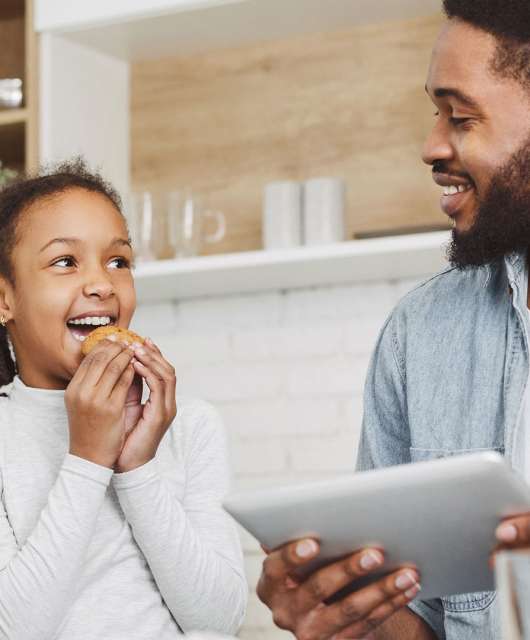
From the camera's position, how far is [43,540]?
146cm

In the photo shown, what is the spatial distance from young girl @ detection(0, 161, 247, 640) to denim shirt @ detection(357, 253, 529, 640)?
0.28 m

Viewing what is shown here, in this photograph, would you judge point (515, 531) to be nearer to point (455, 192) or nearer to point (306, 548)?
point (306, 548)

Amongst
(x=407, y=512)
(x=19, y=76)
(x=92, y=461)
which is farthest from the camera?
(x=19, y=76)

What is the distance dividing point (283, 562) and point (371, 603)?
0.10 m

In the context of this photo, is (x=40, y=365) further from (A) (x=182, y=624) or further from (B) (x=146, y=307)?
(B) (x=146, y=307)

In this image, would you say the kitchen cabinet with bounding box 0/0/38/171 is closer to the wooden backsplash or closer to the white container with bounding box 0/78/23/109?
the white container with bounding box 0/78/23/109

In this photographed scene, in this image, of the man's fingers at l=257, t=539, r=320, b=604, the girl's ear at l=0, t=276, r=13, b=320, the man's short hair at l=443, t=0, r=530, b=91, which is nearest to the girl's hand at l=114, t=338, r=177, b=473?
the girl's ear at l=0, t=276, r=13, b=320

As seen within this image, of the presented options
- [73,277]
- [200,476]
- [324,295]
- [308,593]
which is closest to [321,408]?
[324,295]

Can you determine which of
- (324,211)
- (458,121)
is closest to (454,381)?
(458,121)

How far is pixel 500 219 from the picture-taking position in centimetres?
154

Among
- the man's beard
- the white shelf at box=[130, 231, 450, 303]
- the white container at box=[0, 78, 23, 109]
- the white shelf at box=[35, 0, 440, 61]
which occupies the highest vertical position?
the white shelf at box=[35, 0, 440, 61]

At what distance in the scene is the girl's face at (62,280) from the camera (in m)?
1.63

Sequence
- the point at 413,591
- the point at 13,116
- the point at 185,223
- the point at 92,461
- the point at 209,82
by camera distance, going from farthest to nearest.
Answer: the point at 209,82 → the point at 13,116 → the point at 185,223 → the point at 92,461 → the point at 413,591

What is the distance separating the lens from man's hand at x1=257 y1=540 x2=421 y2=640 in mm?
1057
